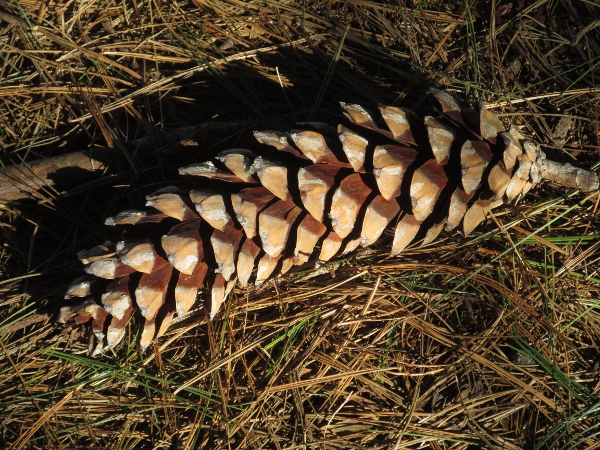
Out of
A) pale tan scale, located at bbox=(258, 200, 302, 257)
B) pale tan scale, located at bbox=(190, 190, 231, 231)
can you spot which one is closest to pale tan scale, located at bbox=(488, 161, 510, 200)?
pale tan scale, located at bbox=(258, 200, 302, 257)

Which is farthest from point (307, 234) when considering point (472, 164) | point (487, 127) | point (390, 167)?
point (487, 127)

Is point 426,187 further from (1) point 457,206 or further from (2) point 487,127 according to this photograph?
(2) point 487,127

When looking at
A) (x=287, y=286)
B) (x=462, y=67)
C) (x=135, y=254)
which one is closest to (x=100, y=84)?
(x=135, y=254)

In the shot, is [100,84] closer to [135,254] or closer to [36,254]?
[36,254]

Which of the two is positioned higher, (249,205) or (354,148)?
(354,148)

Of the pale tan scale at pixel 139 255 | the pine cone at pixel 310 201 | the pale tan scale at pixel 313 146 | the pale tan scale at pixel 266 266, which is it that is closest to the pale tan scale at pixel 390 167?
the pine cone at pixel 310 201

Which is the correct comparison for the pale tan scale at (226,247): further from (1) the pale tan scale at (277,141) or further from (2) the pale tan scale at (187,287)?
(1) the pale tan scale at (277,141)
